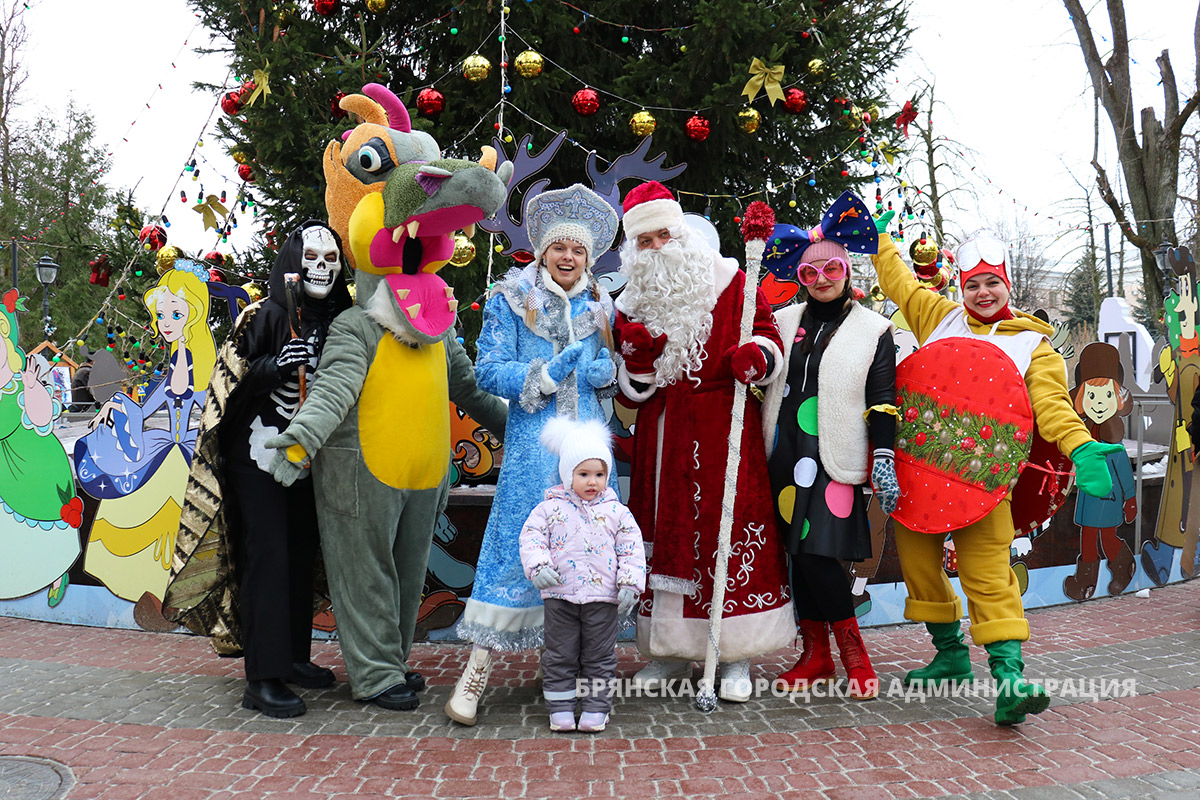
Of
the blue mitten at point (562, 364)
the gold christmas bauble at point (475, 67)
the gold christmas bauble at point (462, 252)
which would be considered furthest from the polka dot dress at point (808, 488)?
the gold christmas bauble at point (475, 67)

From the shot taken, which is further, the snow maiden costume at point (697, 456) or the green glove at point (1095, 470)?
the snow maiden costume at point (697, 456)

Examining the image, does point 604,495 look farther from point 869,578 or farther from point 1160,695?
point 1160,695

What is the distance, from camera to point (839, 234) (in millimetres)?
3920

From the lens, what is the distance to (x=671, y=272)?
3834 millimetres

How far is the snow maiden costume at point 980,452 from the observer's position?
3541mm

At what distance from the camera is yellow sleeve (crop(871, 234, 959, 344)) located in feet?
13.5

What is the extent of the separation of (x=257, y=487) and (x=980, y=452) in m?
3.15

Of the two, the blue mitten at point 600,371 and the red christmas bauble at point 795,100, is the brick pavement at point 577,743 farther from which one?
the red christmas bauble at point 795,100

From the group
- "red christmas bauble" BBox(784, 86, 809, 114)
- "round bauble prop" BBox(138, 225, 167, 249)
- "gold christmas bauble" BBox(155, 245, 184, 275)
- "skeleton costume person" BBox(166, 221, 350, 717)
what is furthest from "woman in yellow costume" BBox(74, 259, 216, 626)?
"red christmas bauble" BBox(784, 86, 809, 114)

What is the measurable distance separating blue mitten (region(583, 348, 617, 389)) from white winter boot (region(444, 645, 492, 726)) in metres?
1.26

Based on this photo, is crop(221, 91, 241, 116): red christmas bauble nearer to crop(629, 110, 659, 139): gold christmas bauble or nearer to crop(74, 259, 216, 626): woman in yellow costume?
crop(74, 259, 216, 626): woman in yellow costume

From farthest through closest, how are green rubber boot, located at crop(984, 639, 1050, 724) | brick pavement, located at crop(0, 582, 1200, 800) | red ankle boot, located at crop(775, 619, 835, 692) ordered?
red ankle boot, located at crop(775, 619, 835, 692) → green rubber boot, located at crop(984, 639, 1050, 724) → brick pavement, located at crop(0, 582, 1200, 800)

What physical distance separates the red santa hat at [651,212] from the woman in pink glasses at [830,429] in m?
0.56

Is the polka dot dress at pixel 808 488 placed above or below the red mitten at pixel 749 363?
below
